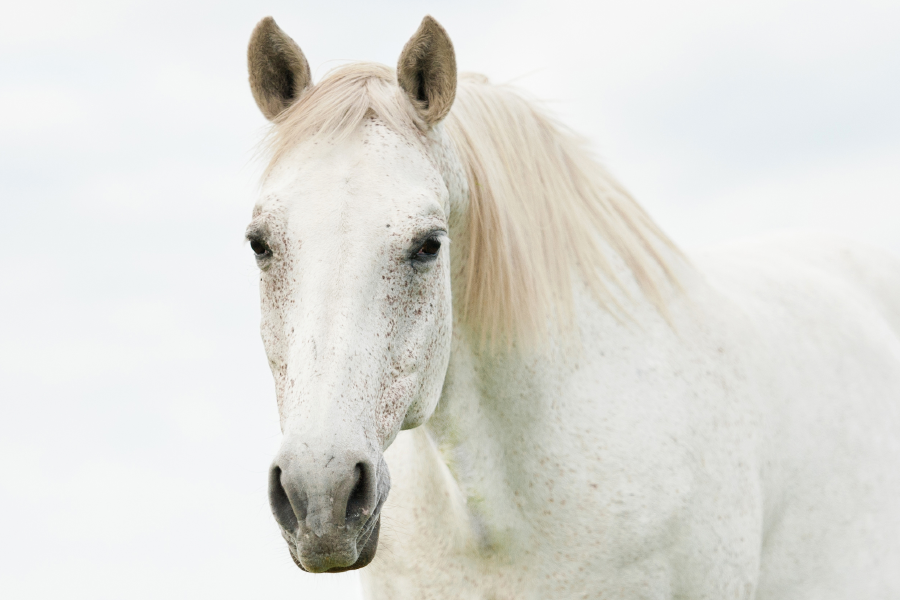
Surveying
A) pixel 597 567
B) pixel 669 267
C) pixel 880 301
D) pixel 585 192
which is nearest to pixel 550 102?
pixel 585 192

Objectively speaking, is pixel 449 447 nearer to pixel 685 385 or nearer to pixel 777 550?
pixel 685 385

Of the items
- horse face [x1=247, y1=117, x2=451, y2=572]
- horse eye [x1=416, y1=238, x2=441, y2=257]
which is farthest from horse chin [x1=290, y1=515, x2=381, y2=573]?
horse eye [x1=416, y1=238, x2=441, y2=257]

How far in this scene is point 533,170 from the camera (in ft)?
10.1

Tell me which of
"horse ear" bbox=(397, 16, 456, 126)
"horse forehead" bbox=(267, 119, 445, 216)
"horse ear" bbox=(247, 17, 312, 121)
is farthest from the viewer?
"horse ear" bbox=(247, 17, 312, 121)

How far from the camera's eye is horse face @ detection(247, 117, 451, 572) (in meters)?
2.18

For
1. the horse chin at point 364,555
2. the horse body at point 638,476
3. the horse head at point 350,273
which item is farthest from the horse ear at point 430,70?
the horse chin at point 364,555

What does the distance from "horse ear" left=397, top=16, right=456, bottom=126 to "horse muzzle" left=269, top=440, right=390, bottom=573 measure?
1022 millimetres

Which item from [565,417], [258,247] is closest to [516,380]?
[565,417]

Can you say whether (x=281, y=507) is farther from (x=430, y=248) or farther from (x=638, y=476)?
(x=638, y=476)

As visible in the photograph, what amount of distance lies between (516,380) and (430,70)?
980 millimetres

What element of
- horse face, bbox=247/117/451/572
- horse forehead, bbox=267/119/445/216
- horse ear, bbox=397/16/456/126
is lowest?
horse face, bbox=247/117/451/572

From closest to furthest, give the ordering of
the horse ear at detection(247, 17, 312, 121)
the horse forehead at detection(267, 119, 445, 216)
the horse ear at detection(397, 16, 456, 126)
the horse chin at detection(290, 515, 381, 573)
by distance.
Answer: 1. the horse chin at detection(290, 515, 381, 573)
2. the horse forehead at detection(267, 119, 445, 216)
3. the horse ear at detection(397, 16, 456, 126)
4. the horse ear at detection(247, 17, 312, 121)

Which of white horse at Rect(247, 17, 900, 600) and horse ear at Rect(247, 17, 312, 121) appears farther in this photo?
horse ear at Rect(247, 17, 312, 121)

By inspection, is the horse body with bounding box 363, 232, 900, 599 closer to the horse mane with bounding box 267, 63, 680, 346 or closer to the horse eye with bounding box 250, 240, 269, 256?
the horse mane with bounding box 267, 63, 680, 346
